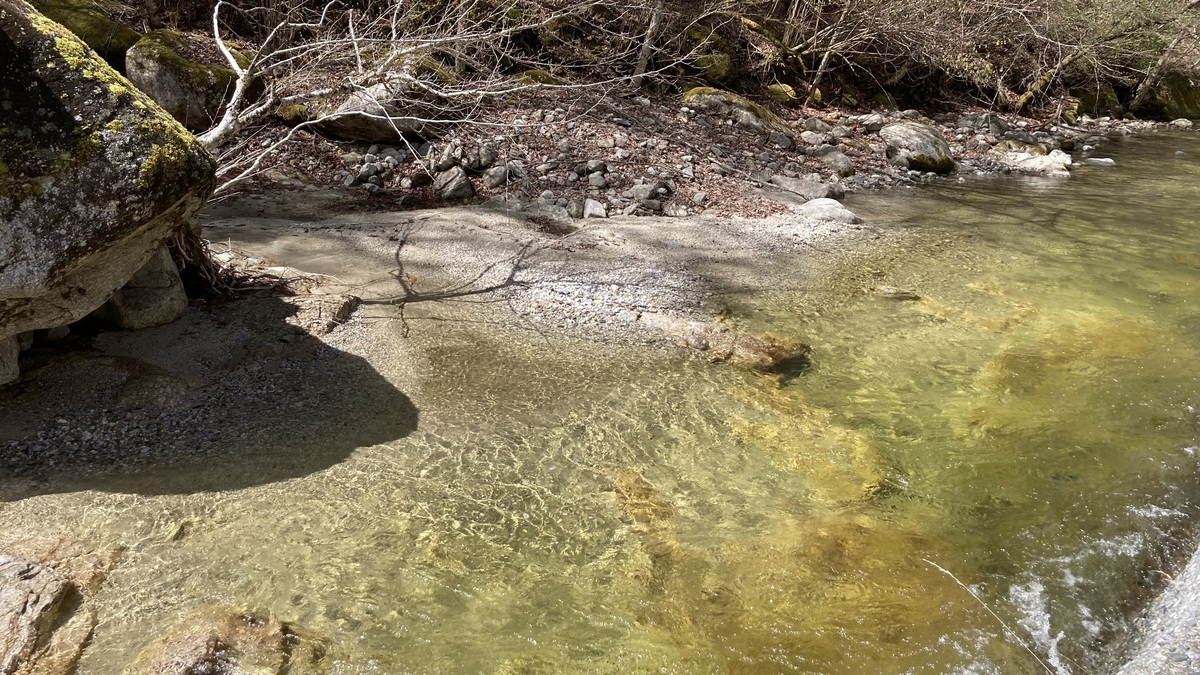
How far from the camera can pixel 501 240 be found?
23.2 ft

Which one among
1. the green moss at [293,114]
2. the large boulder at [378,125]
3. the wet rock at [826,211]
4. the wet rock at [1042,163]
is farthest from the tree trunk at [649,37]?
the wet rock at [1042,163]

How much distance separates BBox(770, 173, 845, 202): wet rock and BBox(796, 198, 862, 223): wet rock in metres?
0.66

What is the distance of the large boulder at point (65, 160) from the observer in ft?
10.0

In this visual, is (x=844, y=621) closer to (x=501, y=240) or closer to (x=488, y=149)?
(x=501, y=240)

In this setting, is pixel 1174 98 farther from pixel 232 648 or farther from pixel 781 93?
pixel 232 648

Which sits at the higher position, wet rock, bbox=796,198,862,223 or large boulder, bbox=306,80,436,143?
large boulder, bbox=306,80,436,143

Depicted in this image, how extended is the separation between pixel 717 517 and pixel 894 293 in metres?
3.83

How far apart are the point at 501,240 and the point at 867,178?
21.9 ft

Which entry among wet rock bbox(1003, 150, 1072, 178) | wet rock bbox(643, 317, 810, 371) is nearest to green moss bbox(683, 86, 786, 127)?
wet rock bbox(1003, 150, 1072, 178)

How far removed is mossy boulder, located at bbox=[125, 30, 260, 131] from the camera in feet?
29.6

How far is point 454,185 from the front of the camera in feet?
27.8

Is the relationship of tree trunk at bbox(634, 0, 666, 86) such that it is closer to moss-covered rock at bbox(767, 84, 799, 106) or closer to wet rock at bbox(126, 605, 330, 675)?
moss-covered rock at bbox(767, 84, 799, 106)

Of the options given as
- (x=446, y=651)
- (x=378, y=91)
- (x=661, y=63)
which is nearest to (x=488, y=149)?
(x=378, y=91)

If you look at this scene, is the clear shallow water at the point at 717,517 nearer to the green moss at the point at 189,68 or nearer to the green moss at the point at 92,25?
the green moss at the point at 189,68
